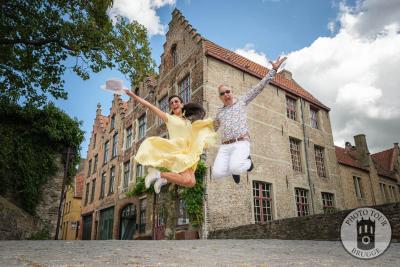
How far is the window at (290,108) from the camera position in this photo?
18.0 m

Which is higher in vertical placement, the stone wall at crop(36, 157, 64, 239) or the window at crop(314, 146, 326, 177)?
the window at crop(314, 146, 326, 177)

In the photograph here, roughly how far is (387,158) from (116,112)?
80.7 ft

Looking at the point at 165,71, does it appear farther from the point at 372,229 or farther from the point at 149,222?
the point at 372,229

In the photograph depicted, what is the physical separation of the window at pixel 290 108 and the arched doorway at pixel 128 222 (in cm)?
1082

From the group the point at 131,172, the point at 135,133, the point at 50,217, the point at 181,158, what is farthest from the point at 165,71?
the point at 181,158

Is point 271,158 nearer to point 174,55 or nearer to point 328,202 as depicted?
point 328,202

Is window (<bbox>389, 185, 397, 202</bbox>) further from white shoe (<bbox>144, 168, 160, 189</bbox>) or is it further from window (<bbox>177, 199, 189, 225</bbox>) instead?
white shoe (<bbox>144, 168, 160, 189</bbox>)

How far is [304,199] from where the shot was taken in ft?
54.2

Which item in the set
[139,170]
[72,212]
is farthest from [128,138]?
[72,212]

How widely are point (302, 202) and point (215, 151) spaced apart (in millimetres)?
6144

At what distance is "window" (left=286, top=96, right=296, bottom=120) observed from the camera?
18.0 m

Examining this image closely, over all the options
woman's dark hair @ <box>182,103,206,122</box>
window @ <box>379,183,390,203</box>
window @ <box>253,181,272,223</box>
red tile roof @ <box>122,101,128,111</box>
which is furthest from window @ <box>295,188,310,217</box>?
red tile roof @ <box>122,101,128,111</box>

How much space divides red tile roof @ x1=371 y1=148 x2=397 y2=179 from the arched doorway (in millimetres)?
18946

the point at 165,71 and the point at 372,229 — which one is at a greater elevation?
the point at 165,71
